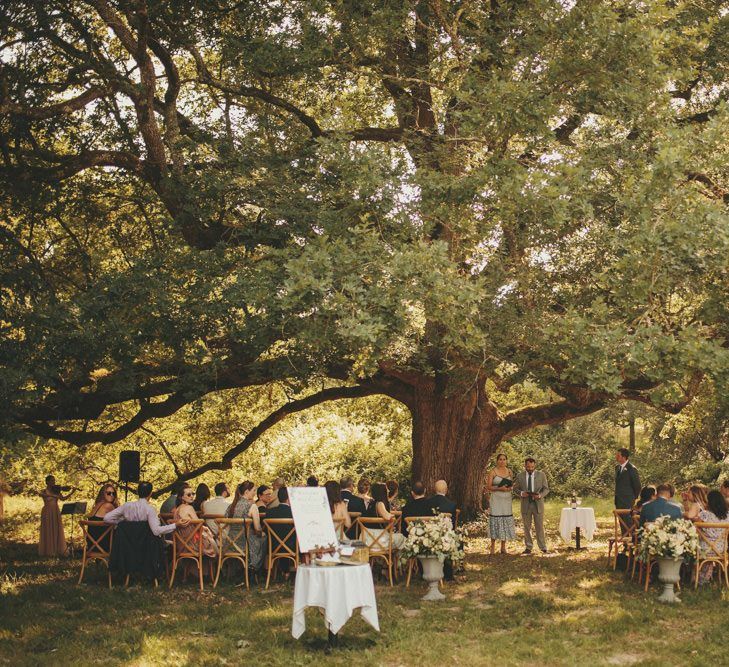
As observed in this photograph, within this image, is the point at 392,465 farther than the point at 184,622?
Yes

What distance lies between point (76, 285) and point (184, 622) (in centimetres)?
695

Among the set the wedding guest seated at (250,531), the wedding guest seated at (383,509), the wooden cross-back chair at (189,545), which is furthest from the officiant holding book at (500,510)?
the wooden cross-back chair at (189,545)

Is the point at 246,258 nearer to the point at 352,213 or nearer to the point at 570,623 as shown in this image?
the point at 352,213

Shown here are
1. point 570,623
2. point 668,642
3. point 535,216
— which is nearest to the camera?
point 668,642

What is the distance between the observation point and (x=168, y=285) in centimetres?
1254

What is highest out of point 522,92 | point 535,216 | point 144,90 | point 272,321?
point 144,90

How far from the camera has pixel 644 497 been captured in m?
12.7

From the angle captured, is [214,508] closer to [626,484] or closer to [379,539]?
[379,539]

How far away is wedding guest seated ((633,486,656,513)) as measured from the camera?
490 inches

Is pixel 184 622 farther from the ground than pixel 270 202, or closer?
closer

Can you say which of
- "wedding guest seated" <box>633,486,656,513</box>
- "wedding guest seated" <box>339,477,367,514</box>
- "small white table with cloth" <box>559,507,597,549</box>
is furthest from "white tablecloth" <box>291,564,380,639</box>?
"small white table with cloth" <box>559,507,597,549</box>

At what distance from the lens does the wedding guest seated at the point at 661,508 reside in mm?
11500

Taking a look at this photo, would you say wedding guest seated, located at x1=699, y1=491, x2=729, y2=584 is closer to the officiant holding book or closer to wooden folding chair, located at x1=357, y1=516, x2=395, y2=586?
the officiant holding book

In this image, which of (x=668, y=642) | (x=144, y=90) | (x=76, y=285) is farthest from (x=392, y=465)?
(x=668, y=642)
